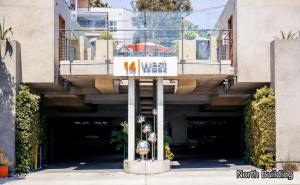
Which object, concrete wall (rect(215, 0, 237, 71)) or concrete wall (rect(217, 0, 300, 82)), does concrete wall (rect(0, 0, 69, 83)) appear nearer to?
concrete wall (rect(215, 0, 237, 71))

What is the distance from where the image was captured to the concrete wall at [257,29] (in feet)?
64.4

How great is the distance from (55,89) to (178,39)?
20.4 ft

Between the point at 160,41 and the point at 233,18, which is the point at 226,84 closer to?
the point at 233,18

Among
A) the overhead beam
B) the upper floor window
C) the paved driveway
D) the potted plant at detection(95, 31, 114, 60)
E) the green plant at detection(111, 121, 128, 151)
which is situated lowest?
the paved driveway

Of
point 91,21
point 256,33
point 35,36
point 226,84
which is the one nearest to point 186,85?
point 226,84

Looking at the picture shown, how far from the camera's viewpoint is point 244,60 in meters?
19.6

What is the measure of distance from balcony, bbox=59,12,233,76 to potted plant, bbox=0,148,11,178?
13.5 feet

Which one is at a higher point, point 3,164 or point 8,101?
point 8,101

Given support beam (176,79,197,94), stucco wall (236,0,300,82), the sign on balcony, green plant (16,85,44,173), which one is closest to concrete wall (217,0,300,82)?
stucco wall (236,0,300,82)

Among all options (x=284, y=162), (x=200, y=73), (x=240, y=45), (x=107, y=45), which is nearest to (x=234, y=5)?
(x=240, y=45)

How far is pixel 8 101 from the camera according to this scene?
61.2 ft

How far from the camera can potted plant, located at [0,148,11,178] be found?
58.2 ft

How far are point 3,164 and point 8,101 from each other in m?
2.54

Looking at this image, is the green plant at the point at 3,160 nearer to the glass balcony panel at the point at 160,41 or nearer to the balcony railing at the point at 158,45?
the balcony railing at the point at 158,45
